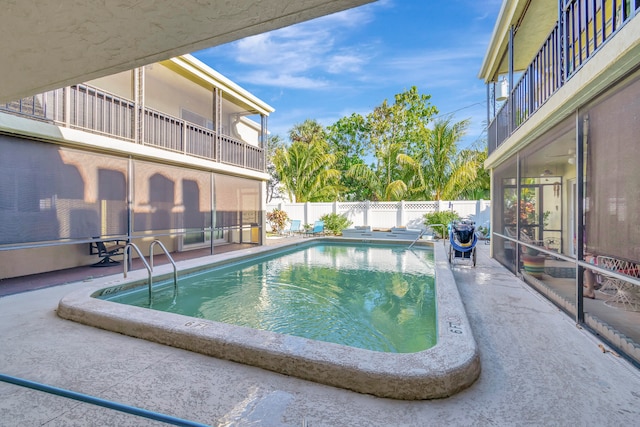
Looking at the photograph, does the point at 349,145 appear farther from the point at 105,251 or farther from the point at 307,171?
the point at 105,251

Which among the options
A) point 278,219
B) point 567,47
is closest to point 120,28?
point 567,47

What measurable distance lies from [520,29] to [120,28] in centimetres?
777

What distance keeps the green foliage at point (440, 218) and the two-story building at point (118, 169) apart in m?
8.74

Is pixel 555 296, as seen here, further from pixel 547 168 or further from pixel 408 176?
pixel 408 176

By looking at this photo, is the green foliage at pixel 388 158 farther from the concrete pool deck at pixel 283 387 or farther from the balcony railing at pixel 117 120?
the concrete pool deck at pixel 283 387

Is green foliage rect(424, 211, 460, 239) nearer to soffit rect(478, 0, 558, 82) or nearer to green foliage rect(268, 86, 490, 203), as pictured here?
green foliage rect(268, 86, 490, 203)

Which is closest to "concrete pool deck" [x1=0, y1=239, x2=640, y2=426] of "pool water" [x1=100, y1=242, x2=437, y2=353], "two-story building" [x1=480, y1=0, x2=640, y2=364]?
"two-story building" [x1=480, y1=0, x2=640, y2=364]

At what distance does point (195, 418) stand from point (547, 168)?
669 cm

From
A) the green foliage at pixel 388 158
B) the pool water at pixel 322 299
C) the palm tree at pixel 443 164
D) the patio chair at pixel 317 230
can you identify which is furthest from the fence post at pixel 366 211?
the pool water at pixel 322 299

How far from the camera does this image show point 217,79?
10.2m

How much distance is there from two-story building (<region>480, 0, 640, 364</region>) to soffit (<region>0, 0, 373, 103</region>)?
Answer: 2.89 meters

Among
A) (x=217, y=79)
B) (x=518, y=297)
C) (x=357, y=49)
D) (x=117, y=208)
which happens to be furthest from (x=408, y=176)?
Result: (x=117, y=208)

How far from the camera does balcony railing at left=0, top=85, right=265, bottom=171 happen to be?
20.4ft

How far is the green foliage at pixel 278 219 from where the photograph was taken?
58.1ft
